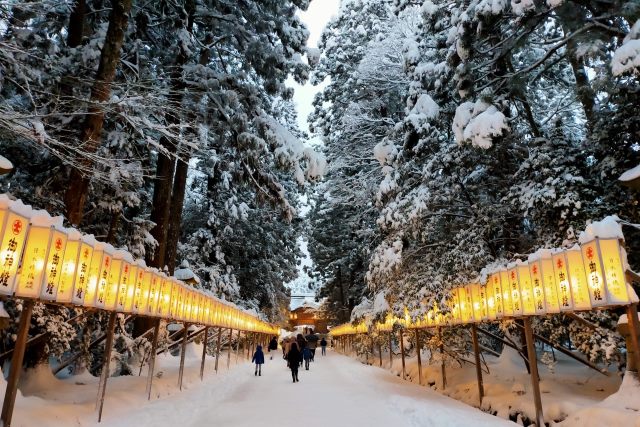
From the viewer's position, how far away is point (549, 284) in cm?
711

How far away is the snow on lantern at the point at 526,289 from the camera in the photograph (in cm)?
765

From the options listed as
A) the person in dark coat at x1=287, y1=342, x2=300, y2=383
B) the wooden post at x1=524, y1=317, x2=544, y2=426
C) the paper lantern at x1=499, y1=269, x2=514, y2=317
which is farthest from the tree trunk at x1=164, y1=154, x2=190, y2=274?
the wooden post at x1=524, y1=317, x2=544, y2=426

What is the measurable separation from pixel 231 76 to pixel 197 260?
15628 mm

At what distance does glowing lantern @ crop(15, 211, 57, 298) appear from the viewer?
17.3 ft

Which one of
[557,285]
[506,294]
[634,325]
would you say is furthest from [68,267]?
[634,325]

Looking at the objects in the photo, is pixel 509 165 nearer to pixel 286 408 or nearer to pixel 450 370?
pixel 450 370

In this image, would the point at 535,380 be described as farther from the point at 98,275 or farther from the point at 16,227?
the point at 16,227

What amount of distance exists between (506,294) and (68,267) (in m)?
8.13

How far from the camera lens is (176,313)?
11469 millimetres

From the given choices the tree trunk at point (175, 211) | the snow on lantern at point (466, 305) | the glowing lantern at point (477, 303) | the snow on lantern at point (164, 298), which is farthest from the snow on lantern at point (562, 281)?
the tree trunk at point (175, 211)

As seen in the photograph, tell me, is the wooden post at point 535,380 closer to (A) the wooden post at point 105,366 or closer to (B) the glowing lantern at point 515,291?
(B) the glowing lantern at point 515,291

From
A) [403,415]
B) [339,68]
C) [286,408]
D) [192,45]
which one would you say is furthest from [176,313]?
[339,68]

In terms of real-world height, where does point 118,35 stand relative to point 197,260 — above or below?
above

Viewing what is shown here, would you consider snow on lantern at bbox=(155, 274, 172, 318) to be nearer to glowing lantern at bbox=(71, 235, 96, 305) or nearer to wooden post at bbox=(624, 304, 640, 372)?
glowing lantern at bbox=(71, 235, 96, 305)
